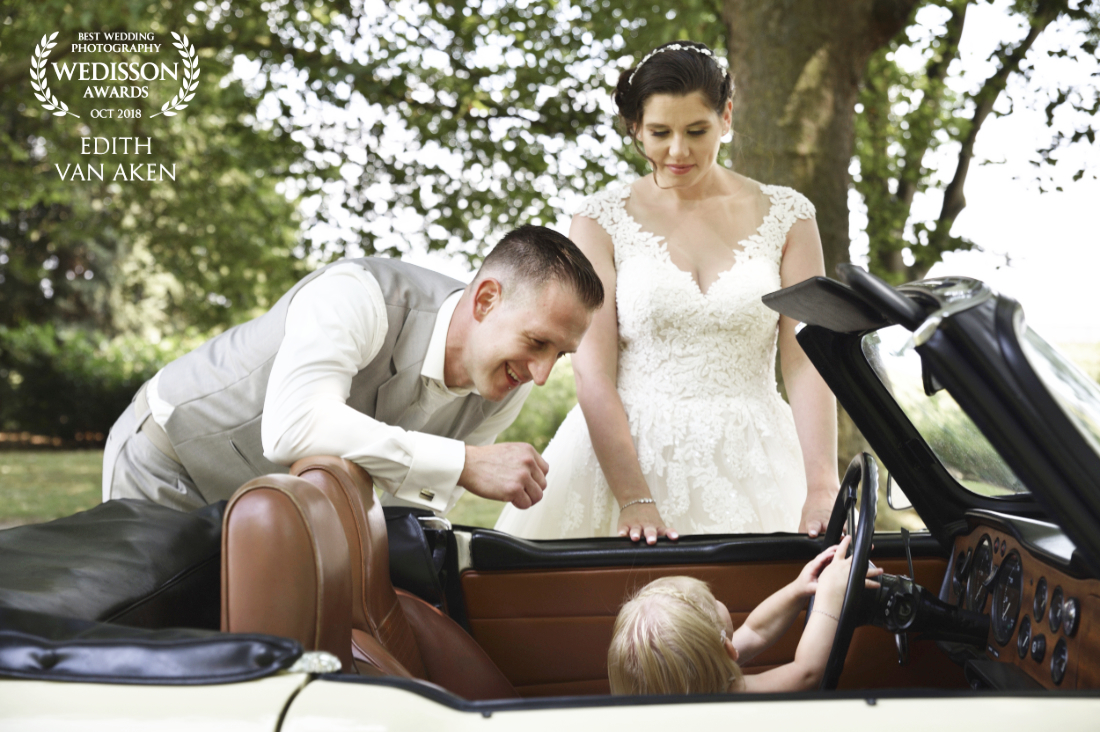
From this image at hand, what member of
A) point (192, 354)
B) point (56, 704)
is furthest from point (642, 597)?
point (192, 354)

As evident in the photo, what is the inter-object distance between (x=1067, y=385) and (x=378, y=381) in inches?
63.9

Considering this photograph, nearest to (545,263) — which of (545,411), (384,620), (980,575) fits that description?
(384,620)

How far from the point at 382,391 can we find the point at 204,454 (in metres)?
0.48

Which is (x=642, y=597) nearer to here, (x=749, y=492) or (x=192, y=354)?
(x=749, y=492)

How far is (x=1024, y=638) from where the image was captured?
1.62 m

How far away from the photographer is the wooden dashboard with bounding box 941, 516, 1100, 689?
1.42m

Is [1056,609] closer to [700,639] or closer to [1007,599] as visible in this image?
[1007,599]

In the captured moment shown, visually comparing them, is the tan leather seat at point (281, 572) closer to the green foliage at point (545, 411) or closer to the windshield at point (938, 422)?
the windshield at point (938, 422)

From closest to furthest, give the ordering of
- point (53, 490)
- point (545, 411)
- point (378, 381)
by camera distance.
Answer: point (378, 381) < point (53, 490) < point (545, 411)

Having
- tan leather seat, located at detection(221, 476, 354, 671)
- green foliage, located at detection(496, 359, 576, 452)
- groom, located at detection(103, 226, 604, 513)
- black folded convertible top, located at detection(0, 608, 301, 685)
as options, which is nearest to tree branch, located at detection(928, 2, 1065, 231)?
green foliage, located at detection(496, 359, 576, 452)

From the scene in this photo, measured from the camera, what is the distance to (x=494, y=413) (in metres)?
2.59

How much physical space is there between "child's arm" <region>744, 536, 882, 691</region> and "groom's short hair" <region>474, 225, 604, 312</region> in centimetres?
82

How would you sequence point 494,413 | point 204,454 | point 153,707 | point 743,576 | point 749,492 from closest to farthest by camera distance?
point 153,707
point 743,576
point 204,454
point 494,413
point 749,492

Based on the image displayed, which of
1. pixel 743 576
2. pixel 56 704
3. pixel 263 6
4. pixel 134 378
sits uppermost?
pixel 263 6
